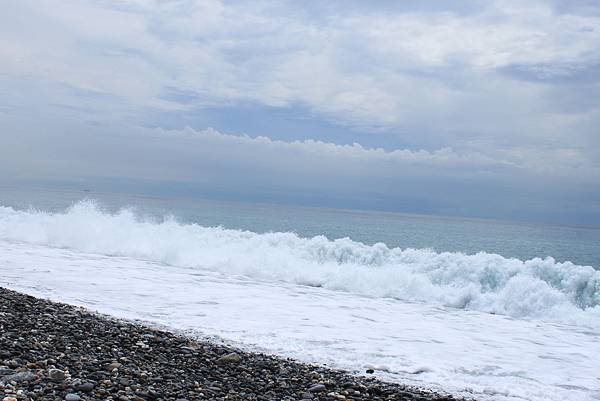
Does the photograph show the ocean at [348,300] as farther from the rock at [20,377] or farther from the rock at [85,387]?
the rock at [20,377]

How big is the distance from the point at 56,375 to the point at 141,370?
1.10 metres

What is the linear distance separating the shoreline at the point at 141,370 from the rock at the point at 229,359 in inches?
0.6

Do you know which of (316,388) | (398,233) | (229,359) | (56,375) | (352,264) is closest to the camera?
(56,375)

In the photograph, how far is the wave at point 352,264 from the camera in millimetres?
15773

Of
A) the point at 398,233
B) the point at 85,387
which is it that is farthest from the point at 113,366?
the point at 398,233

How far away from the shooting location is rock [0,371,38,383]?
16.8ft

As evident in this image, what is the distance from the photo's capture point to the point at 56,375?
5.46m

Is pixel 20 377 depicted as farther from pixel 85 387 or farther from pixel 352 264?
pixel 352 264

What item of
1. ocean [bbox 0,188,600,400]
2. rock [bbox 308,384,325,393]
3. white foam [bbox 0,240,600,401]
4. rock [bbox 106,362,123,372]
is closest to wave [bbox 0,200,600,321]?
ocean [bbox 0,188,600,400]

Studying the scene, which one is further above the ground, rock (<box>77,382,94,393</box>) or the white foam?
rock (<box>77,382,94,393</box>)

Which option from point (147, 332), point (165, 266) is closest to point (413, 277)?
point (165, 266)

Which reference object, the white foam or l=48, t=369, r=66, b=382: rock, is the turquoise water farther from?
l=48, t=369, r=66, b=382: rock

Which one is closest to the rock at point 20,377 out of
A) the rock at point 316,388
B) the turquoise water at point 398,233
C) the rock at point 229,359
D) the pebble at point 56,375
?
the pebble at point 56,375

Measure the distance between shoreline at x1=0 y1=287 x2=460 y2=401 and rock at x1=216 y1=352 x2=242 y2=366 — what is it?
0.01m
